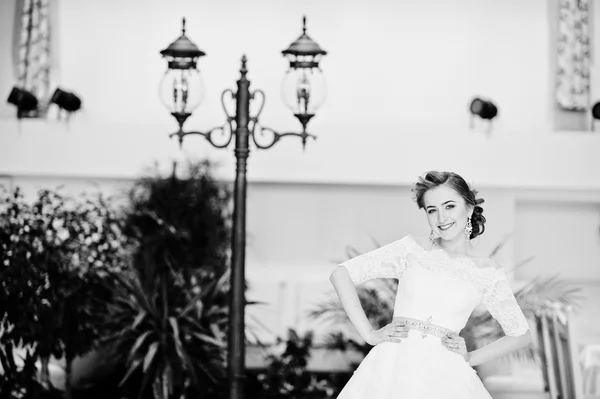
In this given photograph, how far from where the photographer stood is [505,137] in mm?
10578

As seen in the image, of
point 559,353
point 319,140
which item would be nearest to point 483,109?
point 319,140

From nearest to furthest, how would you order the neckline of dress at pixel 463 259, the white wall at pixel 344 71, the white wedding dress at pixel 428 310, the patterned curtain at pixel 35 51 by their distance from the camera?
the white wedding dress at pixel 428 310, the neckline of dress at pixel 463 259, the white wall at pixel 344 71, the patterned curtain at pixel 35 51

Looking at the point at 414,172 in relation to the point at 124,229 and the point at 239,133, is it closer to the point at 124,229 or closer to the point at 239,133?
the point at 124,229

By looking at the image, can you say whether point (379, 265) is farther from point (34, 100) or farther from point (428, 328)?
point (34, 100)

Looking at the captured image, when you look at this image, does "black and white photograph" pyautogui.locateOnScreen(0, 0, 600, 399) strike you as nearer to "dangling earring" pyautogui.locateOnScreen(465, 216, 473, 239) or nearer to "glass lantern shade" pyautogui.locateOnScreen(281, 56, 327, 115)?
"glass lantern shade" pyautogui.locateOnScreen(281, 56, 327, 115)

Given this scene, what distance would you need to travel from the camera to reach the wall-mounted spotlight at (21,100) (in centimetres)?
1050

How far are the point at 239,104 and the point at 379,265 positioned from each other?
9.14 ft

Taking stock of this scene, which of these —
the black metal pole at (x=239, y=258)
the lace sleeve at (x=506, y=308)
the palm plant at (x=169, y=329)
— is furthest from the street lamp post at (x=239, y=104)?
the lace sleeve at (x=506, y=308)

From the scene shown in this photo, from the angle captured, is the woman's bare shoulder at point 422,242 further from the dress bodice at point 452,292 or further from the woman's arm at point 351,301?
the woman's arm at point 351,301

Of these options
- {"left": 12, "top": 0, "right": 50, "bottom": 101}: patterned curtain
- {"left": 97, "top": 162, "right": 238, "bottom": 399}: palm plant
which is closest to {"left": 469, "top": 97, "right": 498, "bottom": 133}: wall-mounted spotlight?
{"left": 97, "top": 162, "right": 238, "bottom": 399}: palm plant

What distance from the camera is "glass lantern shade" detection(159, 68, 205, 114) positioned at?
711cm

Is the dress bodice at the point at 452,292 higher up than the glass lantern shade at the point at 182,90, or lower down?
lower down

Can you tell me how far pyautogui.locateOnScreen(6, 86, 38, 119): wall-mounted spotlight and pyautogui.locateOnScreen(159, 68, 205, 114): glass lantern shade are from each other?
3.71 m

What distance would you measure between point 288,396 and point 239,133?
9.03 ft
